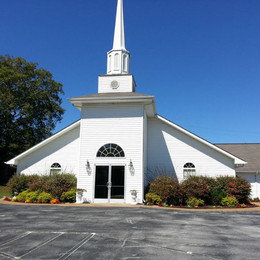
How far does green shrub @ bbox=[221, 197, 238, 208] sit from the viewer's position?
50.7 ft

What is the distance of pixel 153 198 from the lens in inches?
614

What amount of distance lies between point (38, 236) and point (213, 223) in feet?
20.2

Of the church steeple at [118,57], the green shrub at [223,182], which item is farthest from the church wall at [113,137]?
the green shrub at [223,182]

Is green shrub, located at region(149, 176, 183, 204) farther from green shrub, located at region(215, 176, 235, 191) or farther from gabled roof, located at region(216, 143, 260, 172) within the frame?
gabled roof, located at region(216, 143, 260, 172)

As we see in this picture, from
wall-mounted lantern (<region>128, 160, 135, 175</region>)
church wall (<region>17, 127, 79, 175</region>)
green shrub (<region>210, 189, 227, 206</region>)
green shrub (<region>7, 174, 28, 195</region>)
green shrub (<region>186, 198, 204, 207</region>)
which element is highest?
church wall (<region>17, 127, 79, 175</region>)

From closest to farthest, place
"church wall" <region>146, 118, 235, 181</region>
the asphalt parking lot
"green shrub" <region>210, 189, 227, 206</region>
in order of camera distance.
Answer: the asphalt parking lot
"green shrub" <region>210, 189, 227, 206</region>
"church wall" <region>146, 118, 235, 181</region>

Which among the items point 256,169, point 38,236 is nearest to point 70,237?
point 38,236

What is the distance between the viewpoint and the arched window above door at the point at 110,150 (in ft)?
55.5

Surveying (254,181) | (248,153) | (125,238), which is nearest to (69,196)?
(125,238)

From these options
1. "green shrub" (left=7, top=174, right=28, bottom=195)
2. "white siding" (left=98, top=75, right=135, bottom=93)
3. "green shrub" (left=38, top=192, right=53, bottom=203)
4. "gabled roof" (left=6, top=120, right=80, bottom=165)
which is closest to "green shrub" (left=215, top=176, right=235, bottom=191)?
"white siding" (left=98, top=75, right=135, bottom=93)

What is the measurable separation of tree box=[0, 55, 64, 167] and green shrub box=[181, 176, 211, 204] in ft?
78.3

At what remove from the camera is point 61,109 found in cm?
3881

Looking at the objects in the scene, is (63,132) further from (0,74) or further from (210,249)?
(0,74)

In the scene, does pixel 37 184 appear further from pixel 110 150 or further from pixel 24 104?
pixel 24 104
